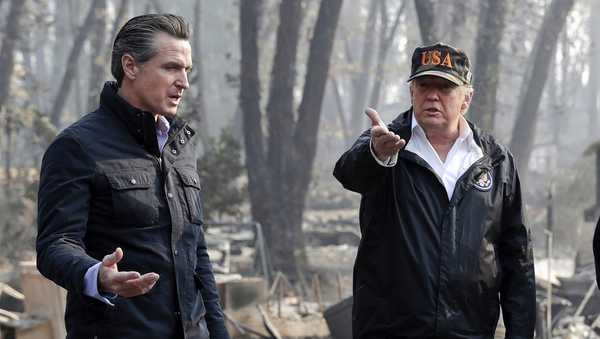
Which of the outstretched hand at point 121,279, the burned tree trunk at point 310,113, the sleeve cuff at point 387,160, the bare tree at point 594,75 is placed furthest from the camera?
the bare tree at point 594,75

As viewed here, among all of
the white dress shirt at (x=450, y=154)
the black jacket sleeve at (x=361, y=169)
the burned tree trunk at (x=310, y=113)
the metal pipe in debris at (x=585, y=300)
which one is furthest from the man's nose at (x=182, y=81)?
the burned tree trunk at (x=310, y=113)

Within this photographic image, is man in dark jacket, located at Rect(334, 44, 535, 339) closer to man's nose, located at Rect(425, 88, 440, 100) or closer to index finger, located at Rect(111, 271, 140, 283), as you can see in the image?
man's nose, located at Rect(425, 88, 440, 100)

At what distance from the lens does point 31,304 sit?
26.5ft

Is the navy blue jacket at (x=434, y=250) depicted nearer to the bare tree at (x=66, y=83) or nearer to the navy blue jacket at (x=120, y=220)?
the navy blue jacket at (x=120, y=220)

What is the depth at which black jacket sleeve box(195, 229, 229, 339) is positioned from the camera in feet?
11.4

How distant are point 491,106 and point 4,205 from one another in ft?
28.3

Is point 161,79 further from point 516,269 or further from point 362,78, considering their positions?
point 362,78

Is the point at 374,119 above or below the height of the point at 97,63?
below

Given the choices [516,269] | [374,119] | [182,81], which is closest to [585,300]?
[516,269]

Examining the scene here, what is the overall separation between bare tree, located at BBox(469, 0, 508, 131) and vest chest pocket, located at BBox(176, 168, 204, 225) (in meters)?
11.8

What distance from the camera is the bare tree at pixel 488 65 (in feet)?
49.9

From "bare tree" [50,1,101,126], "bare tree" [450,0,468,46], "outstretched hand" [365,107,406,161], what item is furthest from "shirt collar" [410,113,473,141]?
"bare tree" [50,1,101,126]

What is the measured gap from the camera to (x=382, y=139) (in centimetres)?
335

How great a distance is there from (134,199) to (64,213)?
240 millimetres
